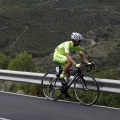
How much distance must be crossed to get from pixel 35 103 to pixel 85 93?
4.08 ft

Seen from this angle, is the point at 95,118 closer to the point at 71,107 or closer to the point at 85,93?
the point at 71,107

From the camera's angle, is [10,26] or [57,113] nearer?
[57,113]

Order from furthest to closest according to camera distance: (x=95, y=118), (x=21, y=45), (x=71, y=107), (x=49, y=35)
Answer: (x=49, y=35)
(x=21, y=45)
(x=71, y=107)
(x=95, y=118)

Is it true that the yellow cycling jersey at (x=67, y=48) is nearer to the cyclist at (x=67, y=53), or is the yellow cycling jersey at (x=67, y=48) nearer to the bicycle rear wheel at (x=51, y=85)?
the cyclist at (x=67, y=53)

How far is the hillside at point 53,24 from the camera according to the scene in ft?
223

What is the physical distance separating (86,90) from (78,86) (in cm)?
23

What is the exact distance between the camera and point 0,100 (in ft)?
29.1

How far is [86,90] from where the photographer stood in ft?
27.5

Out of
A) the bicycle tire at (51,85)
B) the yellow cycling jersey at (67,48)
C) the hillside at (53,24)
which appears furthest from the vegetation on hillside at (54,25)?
the yellow cycling jersey at (67,48)

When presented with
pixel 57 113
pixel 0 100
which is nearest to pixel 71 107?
pixel 57 113

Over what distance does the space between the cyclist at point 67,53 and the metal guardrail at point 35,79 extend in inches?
26.7

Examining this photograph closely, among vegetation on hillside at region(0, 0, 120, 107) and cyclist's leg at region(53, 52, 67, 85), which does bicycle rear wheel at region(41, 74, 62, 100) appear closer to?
cyclist's leg at region(53, 52, 67, 85)

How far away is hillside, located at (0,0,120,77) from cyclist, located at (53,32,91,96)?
4276 centimetres

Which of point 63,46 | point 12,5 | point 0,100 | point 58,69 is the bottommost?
point 0,100
